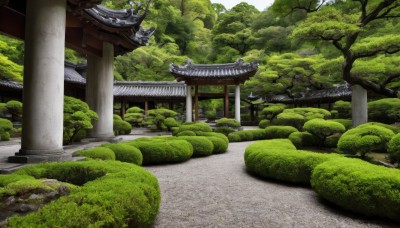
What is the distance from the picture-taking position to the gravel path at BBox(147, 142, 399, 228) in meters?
4.36

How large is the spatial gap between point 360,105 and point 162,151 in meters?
11.5

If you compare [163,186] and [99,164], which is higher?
[99,164]

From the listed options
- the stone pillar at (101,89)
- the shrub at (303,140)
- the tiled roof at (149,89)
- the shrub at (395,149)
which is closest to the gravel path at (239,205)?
the shrub at (395,149)

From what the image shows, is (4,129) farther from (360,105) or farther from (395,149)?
(360,105)

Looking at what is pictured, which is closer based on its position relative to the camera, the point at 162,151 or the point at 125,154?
the point at 125,154

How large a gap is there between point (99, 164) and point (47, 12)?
403 centimetres

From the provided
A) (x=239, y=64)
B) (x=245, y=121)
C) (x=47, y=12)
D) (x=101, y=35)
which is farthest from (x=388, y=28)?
(x=47, y=12)

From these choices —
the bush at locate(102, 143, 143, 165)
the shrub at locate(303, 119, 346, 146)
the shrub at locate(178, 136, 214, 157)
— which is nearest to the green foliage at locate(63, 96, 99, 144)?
the bush at locate(102, 143, 143, 165)

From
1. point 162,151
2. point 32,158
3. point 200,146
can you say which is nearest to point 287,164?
point 162,151

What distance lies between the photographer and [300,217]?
460 cm

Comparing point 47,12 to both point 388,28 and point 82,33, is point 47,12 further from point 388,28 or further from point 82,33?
point 388,28

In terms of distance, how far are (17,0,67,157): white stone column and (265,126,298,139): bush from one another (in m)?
14.2

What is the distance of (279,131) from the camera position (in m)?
17.4

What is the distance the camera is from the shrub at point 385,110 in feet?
51.6
